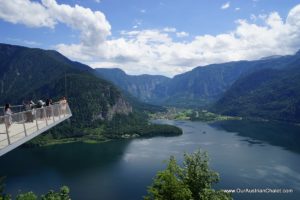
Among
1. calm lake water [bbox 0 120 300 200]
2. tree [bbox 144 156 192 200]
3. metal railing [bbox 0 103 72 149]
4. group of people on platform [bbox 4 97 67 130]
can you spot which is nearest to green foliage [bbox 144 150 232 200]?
tree [bbox 144 156 192 200]

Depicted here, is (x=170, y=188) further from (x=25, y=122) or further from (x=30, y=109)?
(x=25, y=122)

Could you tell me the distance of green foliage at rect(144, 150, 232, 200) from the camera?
30.1 m

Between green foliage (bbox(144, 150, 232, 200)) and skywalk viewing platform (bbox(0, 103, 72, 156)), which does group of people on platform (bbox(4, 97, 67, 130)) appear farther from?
green foliage (bbox(144, 150, 232, 200))

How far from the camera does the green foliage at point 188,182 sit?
3009 cm

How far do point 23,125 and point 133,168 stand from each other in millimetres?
123895

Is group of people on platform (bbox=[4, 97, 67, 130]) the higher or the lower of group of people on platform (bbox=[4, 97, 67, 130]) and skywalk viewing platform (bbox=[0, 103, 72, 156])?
the higher

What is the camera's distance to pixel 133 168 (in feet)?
466

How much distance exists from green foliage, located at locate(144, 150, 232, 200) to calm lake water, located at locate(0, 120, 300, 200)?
244 ft

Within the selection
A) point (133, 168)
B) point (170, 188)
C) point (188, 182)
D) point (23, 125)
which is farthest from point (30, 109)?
point (133, 168)

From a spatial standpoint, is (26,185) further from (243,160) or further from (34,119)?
(34,119)

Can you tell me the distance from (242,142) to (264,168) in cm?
6137

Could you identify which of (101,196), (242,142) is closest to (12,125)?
(101,196)

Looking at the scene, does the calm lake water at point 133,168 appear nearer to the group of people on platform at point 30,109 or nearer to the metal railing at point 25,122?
the group of people on platform at point 30,109

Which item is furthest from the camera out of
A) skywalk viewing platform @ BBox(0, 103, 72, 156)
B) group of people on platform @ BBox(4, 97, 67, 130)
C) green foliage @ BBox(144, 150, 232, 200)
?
green foliage @ BBox(144, 150, 232, 200)
